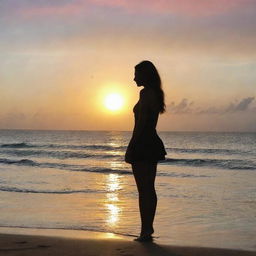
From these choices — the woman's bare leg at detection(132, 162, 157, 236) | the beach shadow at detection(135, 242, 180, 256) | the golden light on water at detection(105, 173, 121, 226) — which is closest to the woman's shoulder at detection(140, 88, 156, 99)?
the woman's bare leg at detection(132, 162, 157, 236)

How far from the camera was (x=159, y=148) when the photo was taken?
206 inches

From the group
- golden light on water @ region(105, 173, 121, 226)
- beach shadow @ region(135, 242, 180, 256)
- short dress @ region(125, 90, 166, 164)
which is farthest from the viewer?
golden light on water @ region(105, 173, 121, 226)

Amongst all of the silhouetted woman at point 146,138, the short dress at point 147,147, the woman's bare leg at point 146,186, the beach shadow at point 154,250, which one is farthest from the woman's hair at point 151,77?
the beach shadow at point 154,250

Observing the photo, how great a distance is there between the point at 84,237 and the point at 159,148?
155 centimetres

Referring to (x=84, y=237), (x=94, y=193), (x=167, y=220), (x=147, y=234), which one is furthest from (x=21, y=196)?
(x=147, y=234)

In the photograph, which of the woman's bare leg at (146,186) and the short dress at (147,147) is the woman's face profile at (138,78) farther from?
the woman's bare leg at (146,186)

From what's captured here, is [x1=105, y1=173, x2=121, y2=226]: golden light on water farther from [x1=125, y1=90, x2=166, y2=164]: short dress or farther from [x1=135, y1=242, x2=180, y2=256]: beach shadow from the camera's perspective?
[x1=125, y1=90, x2=166, y2=164]: short dress

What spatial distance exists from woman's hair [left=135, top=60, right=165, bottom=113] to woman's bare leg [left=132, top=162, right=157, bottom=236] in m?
0.65

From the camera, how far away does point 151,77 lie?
17.3 ft

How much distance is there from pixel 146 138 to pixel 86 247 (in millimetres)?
1300

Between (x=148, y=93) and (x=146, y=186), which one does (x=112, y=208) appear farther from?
(x=148, y=93)

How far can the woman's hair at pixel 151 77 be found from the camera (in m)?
5.26

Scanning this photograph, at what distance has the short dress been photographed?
5.19 meters

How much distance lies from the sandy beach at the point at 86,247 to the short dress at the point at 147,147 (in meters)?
0.92
